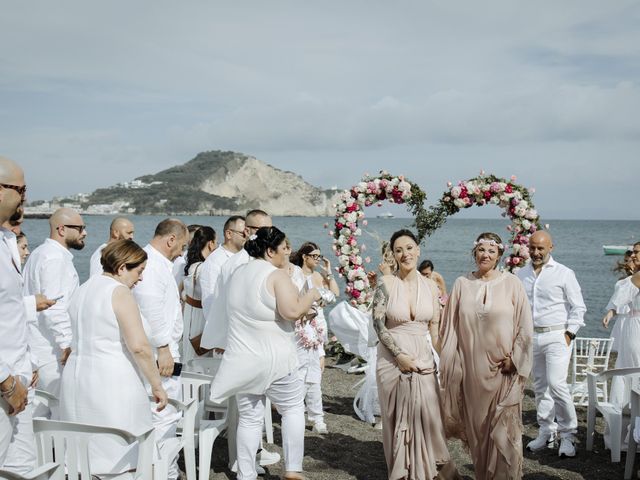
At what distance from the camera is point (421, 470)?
5.38m

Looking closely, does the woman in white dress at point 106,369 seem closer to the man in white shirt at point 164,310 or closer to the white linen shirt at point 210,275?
the man in white shirt at point 164,310

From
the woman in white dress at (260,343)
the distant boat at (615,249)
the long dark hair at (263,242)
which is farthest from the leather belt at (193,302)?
the distant boat at (615,249)

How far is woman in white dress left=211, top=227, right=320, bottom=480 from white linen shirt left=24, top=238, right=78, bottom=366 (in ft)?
5.11

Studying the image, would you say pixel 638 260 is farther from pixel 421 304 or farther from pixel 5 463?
pixel 5 463

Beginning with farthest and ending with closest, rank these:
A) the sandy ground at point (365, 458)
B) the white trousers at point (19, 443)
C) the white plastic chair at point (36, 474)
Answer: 1. the sandy ground at point (365, 458)
2. the white trousers at point (19, 443)
3. the white plastic chair at point (36, 474)

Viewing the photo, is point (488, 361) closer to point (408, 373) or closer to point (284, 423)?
point (408, 373)

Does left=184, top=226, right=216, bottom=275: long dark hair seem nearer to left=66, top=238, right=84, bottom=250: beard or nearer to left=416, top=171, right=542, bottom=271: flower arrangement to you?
left=66, top=238, right=84, bottom=250: beard

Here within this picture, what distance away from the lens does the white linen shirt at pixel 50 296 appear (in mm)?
5723

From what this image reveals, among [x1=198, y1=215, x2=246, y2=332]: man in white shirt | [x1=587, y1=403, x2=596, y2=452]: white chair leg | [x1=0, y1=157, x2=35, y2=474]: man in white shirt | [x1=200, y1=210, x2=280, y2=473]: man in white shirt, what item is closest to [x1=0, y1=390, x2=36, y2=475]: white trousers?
[x1=0, y1=157, x2=35, y2=474]: man in white shirt

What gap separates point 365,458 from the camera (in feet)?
22.0

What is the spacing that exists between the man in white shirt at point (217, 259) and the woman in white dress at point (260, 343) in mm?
1676

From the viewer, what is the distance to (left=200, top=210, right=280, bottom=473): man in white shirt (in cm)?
601

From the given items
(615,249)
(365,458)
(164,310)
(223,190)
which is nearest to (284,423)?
(164,310)

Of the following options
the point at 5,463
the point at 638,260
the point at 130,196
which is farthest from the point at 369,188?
the point at 130,196
